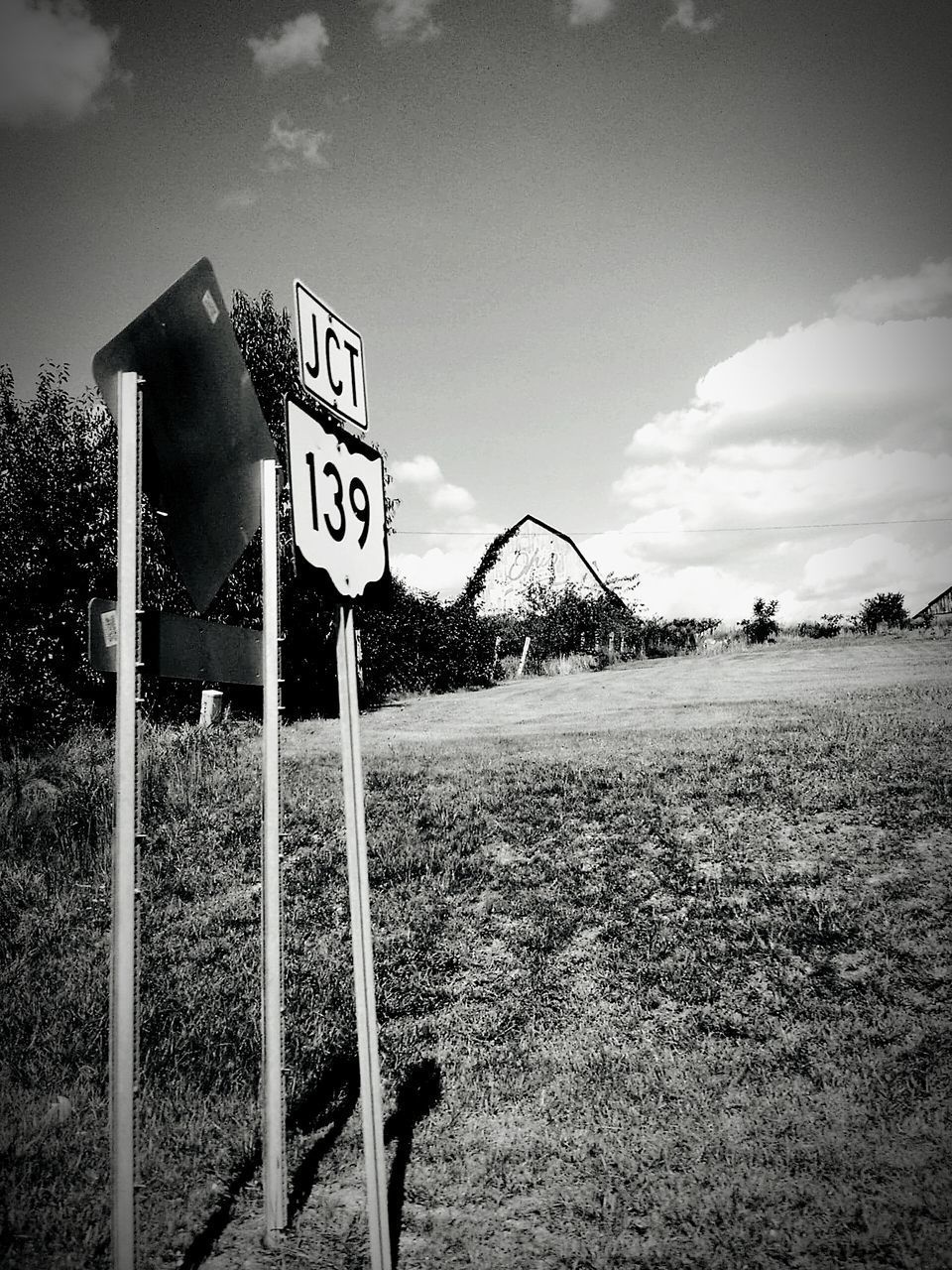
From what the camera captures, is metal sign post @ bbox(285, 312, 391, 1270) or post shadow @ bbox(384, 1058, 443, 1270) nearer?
metal sign post @ bbox(285, 312, 391, 1270)

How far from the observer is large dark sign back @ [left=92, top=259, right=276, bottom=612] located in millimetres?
2199

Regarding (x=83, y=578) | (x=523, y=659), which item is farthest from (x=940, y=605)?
(x=83, y=578)

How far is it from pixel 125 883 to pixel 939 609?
25510 mm

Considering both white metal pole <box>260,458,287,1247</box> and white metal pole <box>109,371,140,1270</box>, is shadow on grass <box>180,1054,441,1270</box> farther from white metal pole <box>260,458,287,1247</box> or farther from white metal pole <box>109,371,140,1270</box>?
white metal pole <box>109,371,140,1270</box>

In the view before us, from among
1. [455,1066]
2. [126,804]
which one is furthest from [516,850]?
[126,804]

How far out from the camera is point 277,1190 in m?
2.55

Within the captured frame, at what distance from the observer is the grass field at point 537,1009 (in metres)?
2.67

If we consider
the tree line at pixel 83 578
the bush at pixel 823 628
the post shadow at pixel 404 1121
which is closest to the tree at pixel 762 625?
the bush at pixel 823 628

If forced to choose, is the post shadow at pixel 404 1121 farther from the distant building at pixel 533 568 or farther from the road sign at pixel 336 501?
the distant building at pixel 533 568

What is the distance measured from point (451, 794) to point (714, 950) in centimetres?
339

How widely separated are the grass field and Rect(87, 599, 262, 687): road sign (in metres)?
1.89

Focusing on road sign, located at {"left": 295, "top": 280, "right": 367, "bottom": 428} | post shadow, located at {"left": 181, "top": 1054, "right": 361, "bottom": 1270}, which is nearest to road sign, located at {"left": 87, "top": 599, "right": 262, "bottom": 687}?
road sign, located at {"left": 295, "top": 280, "right": 367, "bottom": 428}

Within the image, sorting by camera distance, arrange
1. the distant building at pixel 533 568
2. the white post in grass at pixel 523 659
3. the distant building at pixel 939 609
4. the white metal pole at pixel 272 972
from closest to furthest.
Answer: the white metal pole at pixel 272 972 → the distant building at pixel 939 609 → the white post in grass at pixel 523 659 → the distant building at pixel 533 568

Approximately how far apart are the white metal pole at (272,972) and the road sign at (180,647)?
0.32 feet
